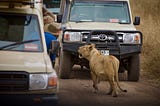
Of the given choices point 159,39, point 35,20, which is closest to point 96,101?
point 35,20

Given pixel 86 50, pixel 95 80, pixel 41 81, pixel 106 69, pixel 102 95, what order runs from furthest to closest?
1. pixel 86 50
2. pixel 95 80
3. pixel 102 95
4. pixel 106 69
5. pixel 41 81

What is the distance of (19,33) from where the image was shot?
7.91 m

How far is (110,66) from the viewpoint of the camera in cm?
1034

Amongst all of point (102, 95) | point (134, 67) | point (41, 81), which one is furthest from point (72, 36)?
point (41, 81)

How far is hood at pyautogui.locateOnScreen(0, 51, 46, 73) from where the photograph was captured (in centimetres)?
685

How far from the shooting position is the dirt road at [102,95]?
9.70 meters

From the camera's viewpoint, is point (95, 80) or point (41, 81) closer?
point (41, 81)

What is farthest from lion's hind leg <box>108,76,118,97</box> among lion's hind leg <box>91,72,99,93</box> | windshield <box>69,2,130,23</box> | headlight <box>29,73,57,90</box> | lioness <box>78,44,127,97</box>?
headlight <box>29,73,57,90</box>

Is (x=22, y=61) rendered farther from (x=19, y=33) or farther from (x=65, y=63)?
(x=65, y=63)

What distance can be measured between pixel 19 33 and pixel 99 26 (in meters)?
5.04

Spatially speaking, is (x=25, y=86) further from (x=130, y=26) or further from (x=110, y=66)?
(x=130, y=26)

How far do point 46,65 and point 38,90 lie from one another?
407 mm

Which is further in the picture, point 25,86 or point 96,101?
point 96,101

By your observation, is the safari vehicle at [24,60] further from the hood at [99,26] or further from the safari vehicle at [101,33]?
the hood at [99,26]
